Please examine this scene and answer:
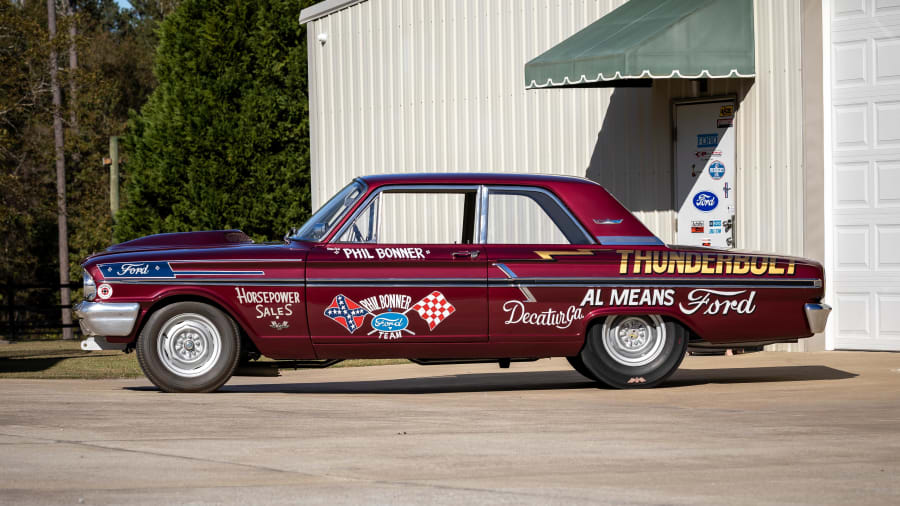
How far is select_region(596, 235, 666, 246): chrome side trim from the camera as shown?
9523 millimetres

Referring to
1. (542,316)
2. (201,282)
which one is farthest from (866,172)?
(201,282)

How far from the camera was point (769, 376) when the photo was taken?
11.2 m

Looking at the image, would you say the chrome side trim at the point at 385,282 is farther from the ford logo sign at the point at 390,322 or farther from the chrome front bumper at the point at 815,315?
the chrome front bumper at the point at 815,315

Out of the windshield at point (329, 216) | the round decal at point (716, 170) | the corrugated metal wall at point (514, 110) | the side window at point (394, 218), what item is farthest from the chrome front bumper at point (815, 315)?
the round decal at point (716, 170)

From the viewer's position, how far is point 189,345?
9.23m

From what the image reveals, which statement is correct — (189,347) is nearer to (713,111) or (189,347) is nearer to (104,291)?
(104,291)

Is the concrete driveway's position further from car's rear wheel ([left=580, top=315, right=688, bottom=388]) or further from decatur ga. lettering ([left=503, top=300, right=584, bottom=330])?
decatur ga. lettering ([left=503, top=300, right=584, bottom=330])

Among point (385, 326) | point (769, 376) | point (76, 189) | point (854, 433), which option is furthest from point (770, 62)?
point (76, 189)

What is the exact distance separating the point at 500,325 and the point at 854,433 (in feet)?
9.52

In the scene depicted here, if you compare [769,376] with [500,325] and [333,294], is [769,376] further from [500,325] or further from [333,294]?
[333,294]

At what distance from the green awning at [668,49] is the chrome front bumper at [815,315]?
4476 mm

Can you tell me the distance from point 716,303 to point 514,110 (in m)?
7.92

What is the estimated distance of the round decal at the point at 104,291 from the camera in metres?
9.12

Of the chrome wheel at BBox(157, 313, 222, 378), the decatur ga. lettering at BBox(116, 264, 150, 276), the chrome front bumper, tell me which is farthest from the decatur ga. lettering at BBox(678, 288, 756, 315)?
the decatur ga. lettering at BBox(116, 264, 150, 276)
